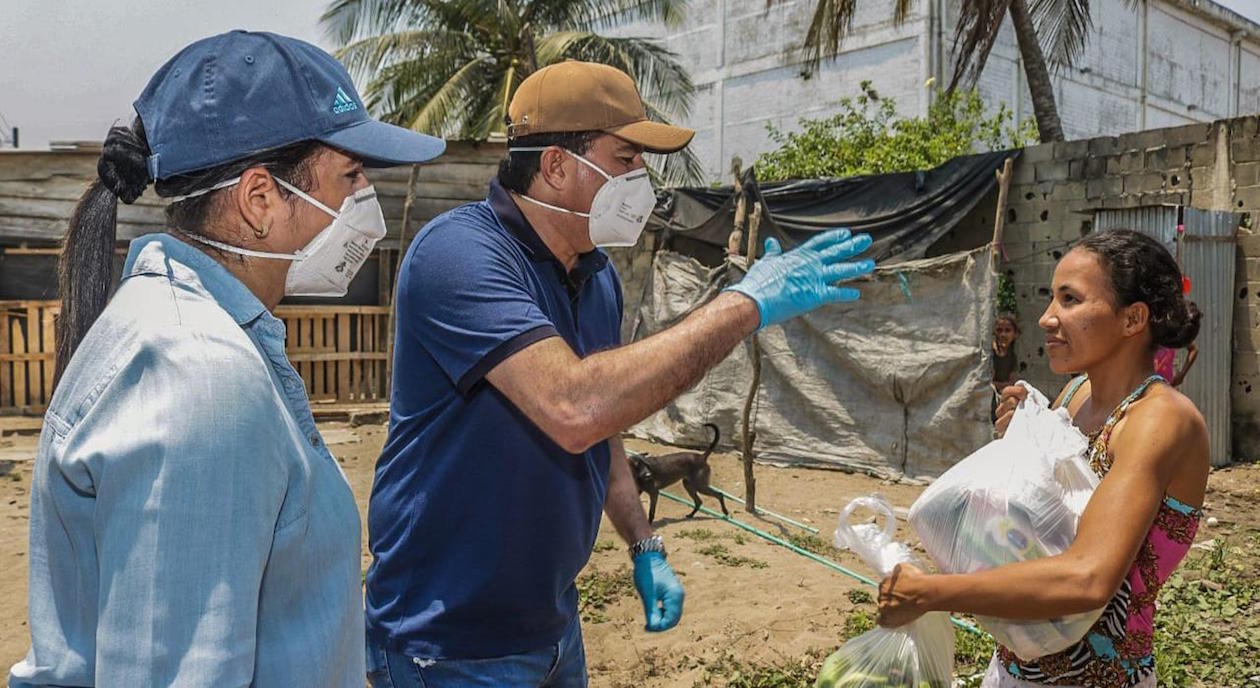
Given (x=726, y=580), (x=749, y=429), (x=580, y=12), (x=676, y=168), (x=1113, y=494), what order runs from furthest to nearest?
1. (x=676, y=168)
2. (x=580, y=12)
3. (x=749, y=429)
4. (x=726, y=580)
5. (x=1113, y=494)

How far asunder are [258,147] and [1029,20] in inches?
479

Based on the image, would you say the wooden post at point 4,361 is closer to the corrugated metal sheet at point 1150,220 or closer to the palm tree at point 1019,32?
the palm tree at point 1019,32

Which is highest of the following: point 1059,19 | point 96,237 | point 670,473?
point 1059,19

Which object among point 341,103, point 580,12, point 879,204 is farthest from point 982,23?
point 341,103

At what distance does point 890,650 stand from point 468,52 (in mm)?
17471

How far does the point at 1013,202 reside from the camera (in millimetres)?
9766

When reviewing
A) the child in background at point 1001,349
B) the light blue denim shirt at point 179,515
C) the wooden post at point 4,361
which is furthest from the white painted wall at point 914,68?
the light blue denim shirt at point 179,515

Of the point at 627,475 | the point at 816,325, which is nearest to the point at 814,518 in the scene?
the point at 816,325

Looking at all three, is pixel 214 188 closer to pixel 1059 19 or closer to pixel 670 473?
pixel 670 473

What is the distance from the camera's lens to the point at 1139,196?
9.01 m

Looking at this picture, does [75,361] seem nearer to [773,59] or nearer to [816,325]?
[816,325]

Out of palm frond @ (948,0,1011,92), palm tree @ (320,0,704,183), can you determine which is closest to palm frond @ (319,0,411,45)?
palm tree @ (320,0,704,183)

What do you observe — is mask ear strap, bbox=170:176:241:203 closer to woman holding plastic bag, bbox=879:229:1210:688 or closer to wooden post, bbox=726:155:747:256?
woman holding plastic bag, bbox=879:229:1210:688

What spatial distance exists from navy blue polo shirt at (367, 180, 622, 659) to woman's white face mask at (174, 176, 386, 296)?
23cm
